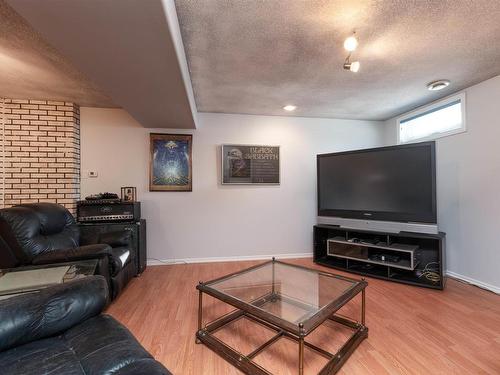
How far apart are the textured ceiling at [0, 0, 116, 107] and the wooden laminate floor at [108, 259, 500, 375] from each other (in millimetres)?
2202

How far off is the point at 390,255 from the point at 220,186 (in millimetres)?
2362

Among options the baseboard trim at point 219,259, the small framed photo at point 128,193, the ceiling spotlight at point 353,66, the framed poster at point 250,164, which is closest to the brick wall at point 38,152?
the small framed photo at point 128,193

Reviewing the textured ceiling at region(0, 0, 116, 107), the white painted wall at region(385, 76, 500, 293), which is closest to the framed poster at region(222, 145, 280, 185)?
the textured ceiling at region(0, 0, 116, 107)

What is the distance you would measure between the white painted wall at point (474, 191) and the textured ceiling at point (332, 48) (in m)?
0.34

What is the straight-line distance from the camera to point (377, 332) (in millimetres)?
1762

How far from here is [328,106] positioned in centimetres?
324

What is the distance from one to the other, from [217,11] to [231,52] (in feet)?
1.48

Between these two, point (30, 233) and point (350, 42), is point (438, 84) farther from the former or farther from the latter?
point (30, 233)

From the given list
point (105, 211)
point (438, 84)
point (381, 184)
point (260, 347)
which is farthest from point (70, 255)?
point (438, 84)

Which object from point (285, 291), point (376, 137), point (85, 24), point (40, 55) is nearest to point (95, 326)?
point (285, 291)

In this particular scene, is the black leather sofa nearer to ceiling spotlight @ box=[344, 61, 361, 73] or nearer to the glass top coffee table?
the glass top coffee table

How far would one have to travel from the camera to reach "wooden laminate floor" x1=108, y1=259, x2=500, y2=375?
4.71ft

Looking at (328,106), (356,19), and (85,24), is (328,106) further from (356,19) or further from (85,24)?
(85,24)

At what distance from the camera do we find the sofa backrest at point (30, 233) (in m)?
1.92
